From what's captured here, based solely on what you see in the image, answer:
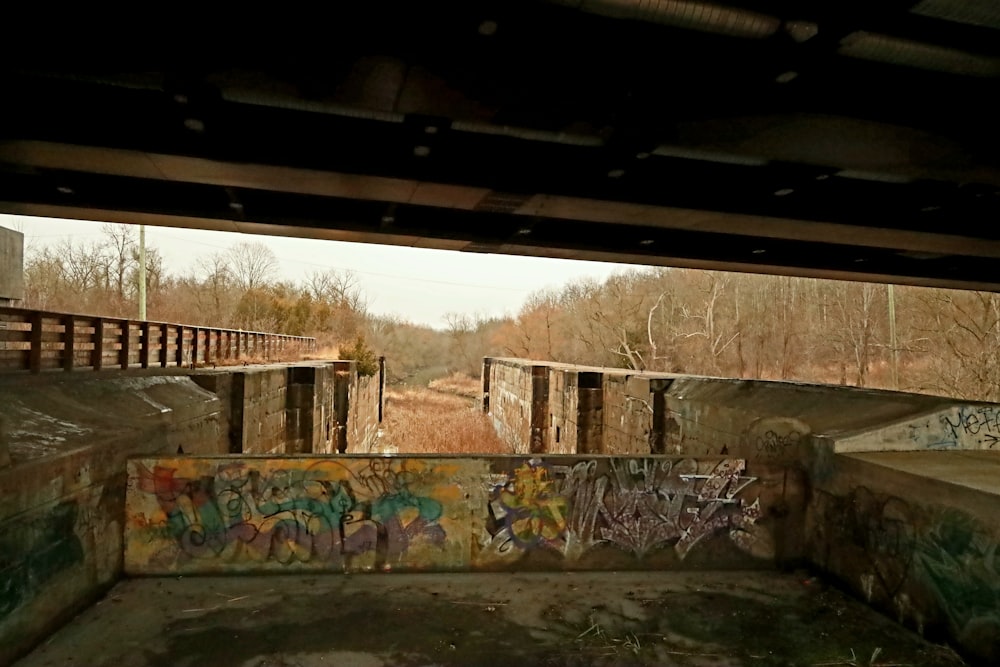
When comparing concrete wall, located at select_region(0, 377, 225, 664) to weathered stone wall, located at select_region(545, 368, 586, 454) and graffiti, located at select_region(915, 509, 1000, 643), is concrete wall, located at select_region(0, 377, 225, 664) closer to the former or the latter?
graffiti, located at select_region(915, 509, 1000, 643)

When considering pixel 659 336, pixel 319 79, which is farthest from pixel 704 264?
pixel 659 336

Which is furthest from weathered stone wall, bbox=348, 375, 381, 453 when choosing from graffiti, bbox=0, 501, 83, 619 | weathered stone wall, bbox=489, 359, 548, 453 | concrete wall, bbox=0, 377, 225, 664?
graffiti, bbox=0, 501, 83, 619

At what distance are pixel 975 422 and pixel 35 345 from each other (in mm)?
12877

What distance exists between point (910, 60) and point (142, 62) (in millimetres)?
6053

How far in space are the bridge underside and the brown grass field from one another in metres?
10.4

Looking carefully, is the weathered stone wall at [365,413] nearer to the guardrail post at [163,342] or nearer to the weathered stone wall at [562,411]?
the weathered stone wall at [562,411]

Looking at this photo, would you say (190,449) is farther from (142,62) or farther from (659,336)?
(659,336)

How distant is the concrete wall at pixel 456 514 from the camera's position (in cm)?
651

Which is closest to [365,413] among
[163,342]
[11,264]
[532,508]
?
[163,342]

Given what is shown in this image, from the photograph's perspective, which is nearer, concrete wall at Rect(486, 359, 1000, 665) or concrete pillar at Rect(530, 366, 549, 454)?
concrete wall at Rect(486, 359, 1000, 665)

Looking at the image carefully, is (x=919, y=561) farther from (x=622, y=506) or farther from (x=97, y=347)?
(x=97, y=347)

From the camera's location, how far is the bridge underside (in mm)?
4184

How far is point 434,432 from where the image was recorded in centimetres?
2716

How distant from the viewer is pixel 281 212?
26.6 ft
